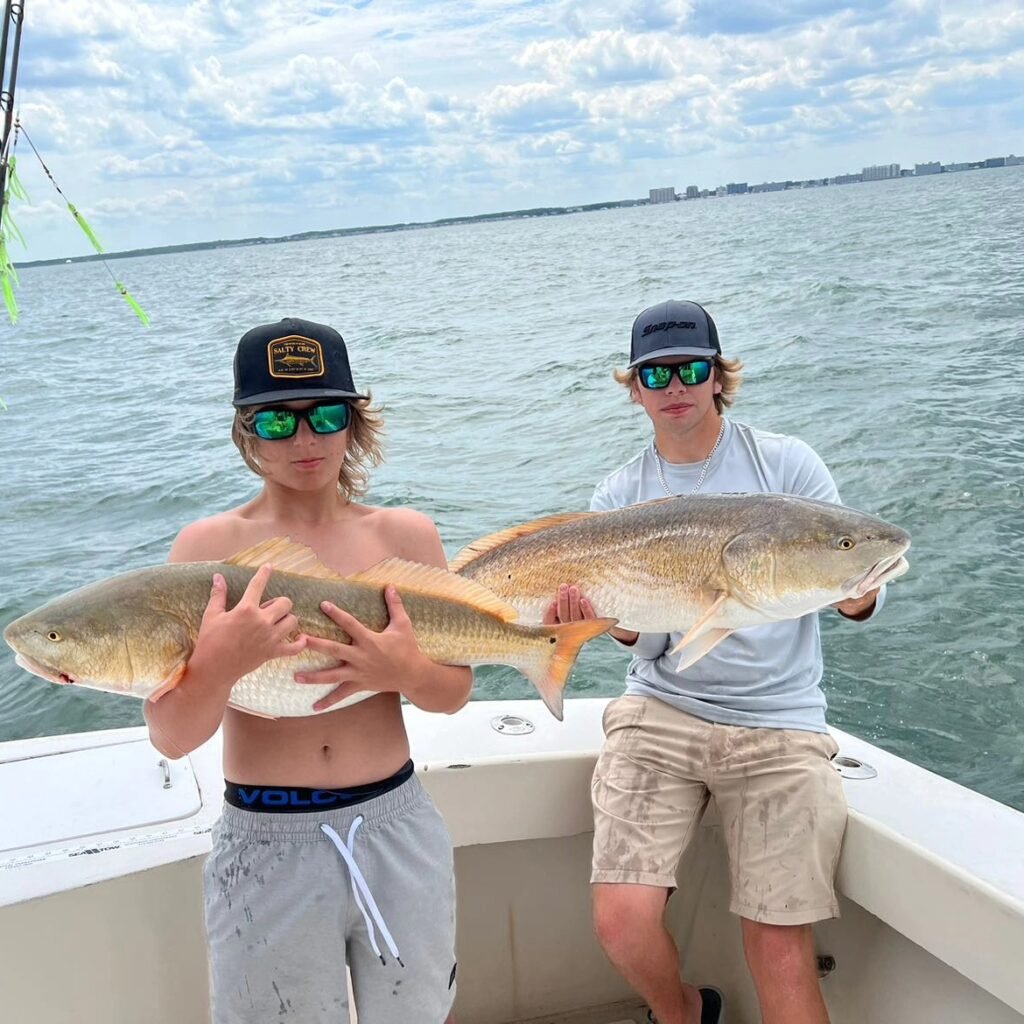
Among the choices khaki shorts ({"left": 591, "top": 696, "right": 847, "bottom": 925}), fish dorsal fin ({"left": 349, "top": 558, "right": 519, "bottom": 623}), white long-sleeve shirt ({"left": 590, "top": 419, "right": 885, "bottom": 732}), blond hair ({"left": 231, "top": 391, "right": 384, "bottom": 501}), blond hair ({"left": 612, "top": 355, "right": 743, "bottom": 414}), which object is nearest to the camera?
fish dorsal fin ({"left": 349, "top": 558, "right": 519, "bottom": 623})

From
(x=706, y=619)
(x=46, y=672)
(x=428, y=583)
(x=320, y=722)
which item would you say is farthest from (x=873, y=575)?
(x=46, y=672)

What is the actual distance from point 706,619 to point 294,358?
133 cm

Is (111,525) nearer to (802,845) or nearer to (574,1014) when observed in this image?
(574,1014)

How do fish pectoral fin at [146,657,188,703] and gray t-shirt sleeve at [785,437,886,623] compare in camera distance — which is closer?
fish pectoral fin at [146,657,188,703]

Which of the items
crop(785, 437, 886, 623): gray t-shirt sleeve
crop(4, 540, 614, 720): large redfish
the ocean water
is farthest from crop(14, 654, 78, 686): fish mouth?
the ocean water

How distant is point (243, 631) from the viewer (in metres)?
1.94

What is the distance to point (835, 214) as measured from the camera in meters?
56.8

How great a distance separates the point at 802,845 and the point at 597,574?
968mm

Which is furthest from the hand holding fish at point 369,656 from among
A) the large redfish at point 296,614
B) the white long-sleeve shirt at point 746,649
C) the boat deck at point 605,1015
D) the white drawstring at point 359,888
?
the boat deck at point 605,1015

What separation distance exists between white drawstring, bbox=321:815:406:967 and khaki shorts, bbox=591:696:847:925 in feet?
3.06

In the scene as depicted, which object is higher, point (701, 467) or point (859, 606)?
point (701, 467)

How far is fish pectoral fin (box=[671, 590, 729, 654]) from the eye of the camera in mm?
2672

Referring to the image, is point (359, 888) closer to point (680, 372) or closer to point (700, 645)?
point (700, 645)

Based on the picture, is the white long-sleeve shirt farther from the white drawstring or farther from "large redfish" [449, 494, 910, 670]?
the white drawstring
